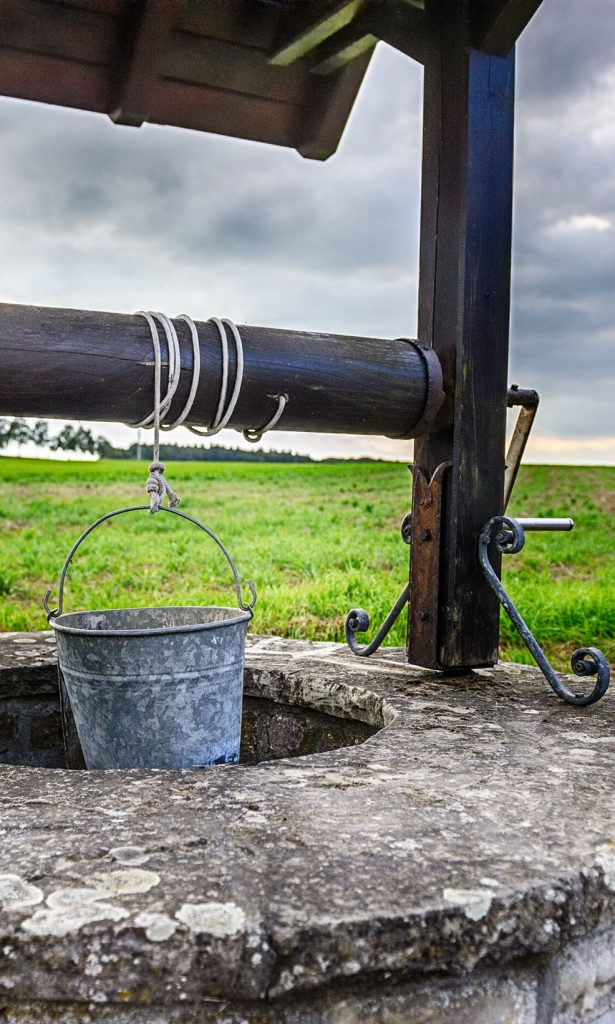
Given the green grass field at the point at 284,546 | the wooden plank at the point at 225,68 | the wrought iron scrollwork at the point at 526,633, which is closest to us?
the wrought iron scrollwork at the point at 526,633

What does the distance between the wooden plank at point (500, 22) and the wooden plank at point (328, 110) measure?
0.73 metres

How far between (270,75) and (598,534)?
5.76 metres

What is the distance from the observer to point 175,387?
2791 millimetres

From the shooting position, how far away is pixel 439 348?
3.22m

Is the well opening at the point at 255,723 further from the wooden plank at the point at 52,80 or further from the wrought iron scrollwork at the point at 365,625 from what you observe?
the wooden plank at the point at 52,80

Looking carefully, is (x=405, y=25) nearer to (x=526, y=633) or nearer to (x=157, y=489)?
(x=157, y=489)

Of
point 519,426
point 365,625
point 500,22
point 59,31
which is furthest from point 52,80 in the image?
point 365,625

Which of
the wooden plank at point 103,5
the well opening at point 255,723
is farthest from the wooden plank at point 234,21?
the well opening at point 255,723

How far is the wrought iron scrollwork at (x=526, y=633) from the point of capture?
285cm

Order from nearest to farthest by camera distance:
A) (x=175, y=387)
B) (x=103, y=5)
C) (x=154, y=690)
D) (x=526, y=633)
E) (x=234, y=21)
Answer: (x=154, y=690) → (x=175, y=387) → (x=526, y=633) → (x=103, y=5) → (x=234, y=21)

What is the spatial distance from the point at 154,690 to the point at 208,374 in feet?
3.26

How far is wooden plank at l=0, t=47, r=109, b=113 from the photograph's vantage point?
3.52 m

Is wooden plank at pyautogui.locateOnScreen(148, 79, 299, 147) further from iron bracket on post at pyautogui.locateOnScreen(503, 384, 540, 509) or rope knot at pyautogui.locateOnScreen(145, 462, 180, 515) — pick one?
rope knot at pyautogui.locateOnScreen(145, 462, 180, 515)

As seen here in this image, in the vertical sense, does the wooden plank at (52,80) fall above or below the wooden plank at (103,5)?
below
